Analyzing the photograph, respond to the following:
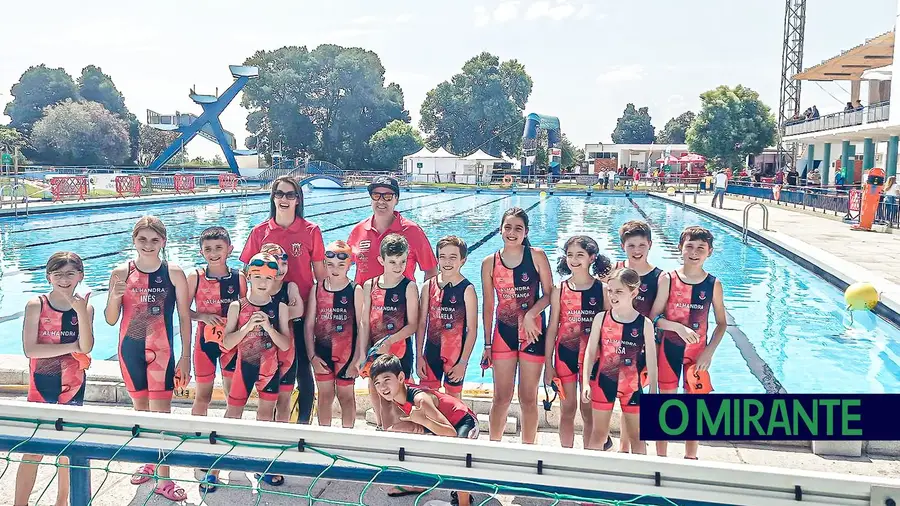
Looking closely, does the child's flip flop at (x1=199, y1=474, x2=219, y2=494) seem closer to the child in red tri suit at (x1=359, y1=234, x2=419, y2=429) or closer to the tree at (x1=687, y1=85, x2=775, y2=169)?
the child in red tri suit at (x1=359, y1=234, x2=419, y2=429)

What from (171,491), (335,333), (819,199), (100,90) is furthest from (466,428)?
(100,90)

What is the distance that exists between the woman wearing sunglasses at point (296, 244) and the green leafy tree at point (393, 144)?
49266 millimetres

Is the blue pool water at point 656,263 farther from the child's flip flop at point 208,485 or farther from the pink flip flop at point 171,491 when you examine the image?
the pink flip flop at point 171,491

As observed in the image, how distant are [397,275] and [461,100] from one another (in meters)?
58.4

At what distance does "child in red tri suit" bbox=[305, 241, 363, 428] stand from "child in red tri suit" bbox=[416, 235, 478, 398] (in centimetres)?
34

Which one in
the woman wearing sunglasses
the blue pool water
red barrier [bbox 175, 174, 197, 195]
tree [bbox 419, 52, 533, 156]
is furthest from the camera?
tree [bbox 419, 52, 533, 156]

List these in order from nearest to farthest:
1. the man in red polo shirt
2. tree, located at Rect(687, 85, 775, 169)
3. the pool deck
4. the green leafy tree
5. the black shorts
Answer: the black shorts
the man in red polo shirt
the pool deck
tree, located at Rect(687, 85, 775, 169)
the green leafy tree

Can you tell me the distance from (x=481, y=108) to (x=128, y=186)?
39.2 metres

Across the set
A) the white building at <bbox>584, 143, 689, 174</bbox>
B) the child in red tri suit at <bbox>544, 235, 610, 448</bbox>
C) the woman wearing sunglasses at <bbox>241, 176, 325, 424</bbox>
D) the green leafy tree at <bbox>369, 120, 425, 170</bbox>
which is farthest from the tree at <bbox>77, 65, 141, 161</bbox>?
the child in red tri suit at <bbox>544, 235, 610, 448</bbox>

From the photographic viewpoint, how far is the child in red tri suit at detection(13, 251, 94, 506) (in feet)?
10.4

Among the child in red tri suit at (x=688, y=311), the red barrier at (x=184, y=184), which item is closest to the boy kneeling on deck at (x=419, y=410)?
the child in red tri suit at (x=688, y=311)

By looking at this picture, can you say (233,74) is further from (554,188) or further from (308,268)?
(308,268)

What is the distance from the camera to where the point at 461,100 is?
60.6m

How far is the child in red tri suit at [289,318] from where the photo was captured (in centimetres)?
351
